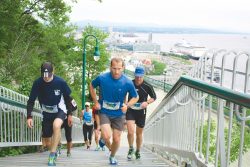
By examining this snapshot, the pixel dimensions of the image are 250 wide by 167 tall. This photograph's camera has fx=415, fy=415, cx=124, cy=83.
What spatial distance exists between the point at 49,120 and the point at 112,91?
1299 mm

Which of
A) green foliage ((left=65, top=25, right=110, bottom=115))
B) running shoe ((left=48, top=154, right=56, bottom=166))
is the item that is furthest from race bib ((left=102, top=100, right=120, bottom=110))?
green foliage ((left=65, top=25, right=110, bottom=115))

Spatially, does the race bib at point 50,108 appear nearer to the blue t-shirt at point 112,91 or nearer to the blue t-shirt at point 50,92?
the blue t-shirt at point 50,92

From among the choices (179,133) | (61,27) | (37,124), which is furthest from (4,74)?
(61,27)

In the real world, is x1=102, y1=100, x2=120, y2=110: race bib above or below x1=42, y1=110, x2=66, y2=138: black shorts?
above

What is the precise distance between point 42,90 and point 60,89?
11.7 inches

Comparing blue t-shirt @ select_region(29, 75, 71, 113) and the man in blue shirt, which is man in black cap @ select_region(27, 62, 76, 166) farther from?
the man in blue shirt

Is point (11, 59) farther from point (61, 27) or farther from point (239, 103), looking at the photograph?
point (61, 27)

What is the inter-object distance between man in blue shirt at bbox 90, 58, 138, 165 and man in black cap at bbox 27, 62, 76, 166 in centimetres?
50

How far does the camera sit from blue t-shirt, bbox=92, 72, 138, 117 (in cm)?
675

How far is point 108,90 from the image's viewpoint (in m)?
6.75

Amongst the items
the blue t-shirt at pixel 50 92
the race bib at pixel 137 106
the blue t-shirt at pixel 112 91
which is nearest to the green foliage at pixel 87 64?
the race bib at pixel 137 106

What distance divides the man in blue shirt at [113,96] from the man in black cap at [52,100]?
1.65ft

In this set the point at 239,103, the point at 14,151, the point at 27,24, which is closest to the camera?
the point at 239,103

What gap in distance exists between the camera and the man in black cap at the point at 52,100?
6.80 metres
